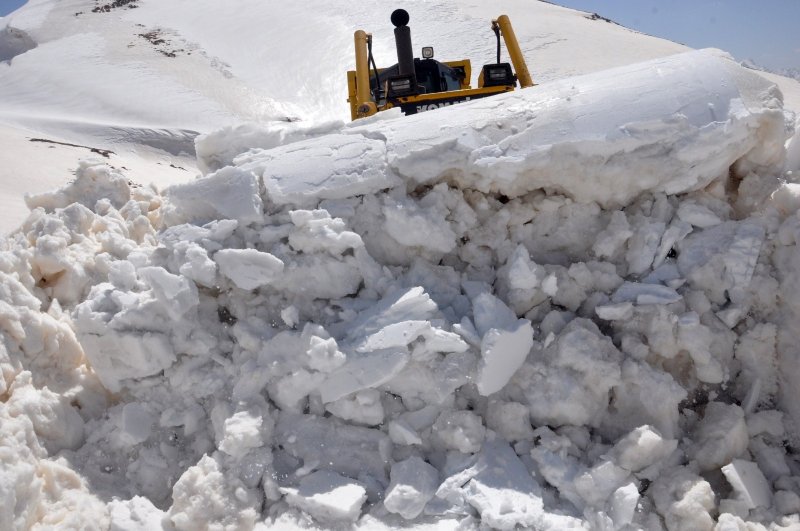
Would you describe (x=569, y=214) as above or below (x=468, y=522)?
above

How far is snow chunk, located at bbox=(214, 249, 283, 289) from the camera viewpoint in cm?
246

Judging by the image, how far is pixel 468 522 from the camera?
6.48ft

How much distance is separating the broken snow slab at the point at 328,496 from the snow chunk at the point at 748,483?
4.27 ft

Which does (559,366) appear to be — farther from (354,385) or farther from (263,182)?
(263,182)

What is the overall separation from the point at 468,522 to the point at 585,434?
61 centimetres

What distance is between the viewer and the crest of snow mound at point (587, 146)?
258 centimetres

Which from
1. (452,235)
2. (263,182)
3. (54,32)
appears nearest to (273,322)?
(263,182)

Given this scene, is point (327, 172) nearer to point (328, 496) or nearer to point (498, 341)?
point (498, 341)

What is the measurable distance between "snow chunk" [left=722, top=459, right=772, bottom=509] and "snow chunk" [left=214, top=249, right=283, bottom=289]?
1886 millimetres

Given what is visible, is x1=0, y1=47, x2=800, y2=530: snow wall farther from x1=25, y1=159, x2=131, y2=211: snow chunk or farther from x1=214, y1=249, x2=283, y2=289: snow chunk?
x1=25, y1=159, x2=131, y2=211: snow chunk

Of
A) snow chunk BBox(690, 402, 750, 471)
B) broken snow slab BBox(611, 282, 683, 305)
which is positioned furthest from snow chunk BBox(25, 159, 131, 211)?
snow chunk BBox(690, 402, 750, 471)

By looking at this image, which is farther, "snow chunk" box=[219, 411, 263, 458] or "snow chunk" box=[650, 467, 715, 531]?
"snow chunk" box=[219, 411, 263, 458]

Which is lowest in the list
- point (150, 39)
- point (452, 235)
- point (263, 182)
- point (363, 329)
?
point (363, 329)

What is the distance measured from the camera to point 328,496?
6.68 feet
